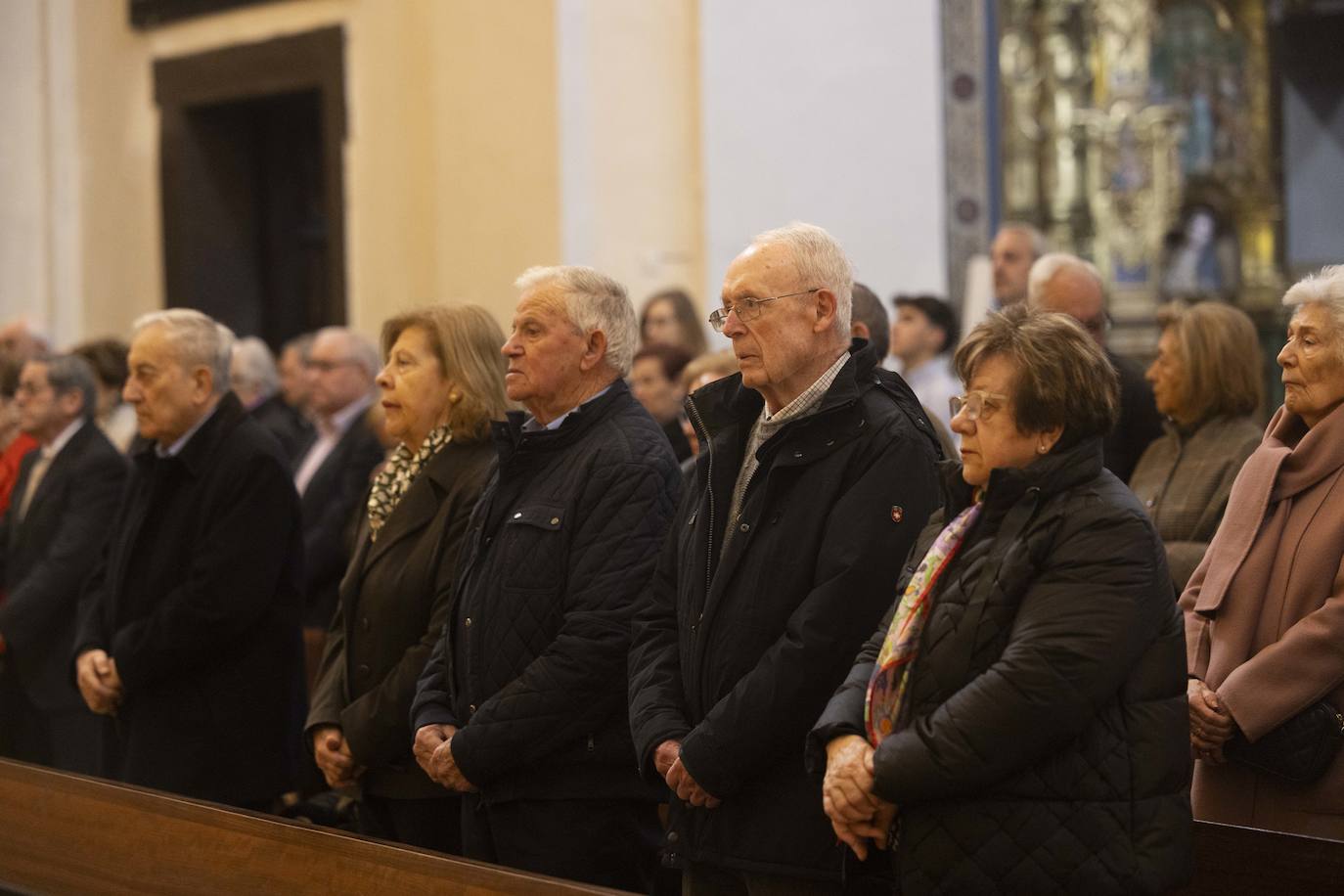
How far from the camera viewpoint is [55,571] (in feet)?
18.5

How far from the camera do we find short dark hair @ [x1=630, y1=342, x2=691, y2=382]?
6.03m

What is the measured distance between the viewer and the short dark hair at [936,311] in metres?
6.69

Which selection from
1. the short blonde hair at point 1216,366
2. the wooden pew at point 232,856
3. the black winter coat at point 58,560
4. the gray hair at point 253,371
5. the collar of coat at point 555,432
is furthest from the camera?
the gray hair at point 253,371

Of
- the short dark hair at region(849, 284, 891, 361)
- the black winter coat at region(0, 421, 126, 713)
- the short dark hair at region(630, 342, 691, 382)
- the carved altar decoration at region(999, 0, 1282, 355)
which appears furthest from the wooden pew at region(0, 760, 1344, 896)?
the carved altar decoration at region(999, 0, 1282, 355)

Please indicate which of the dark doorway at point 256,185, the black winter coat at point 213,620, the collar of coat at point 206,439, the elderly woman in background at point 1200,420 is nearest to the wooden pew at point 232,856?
the black winter coat at point 213,620

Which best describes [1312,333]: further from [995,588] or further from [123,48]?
A: [123,48]

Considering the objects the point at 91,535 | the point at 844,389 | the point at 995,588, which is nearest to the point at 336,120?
the point at 91,535

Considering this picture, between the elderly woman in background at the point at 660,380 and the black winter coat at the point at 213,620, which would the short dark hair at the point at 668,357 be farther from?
the black winter coat at the point at 213,620

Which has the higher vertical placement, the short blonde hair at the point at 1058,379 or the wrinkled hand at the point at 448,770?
the short blonde hair at the point at 1058,379

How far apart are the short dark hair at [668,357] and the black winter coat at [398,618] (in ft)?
5.93

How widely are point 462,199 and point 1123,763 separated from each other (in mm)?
6770

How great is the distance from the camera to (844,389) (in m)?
3.29

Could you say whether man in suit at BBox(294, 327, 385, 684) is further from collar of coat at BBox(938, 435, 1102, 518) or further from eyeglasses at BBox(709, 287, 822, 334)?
collar of coat at BBox(938, 435, 1102, 518)

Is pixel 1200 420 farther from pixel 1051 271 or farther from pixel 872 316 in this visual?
pixel 1051 271
